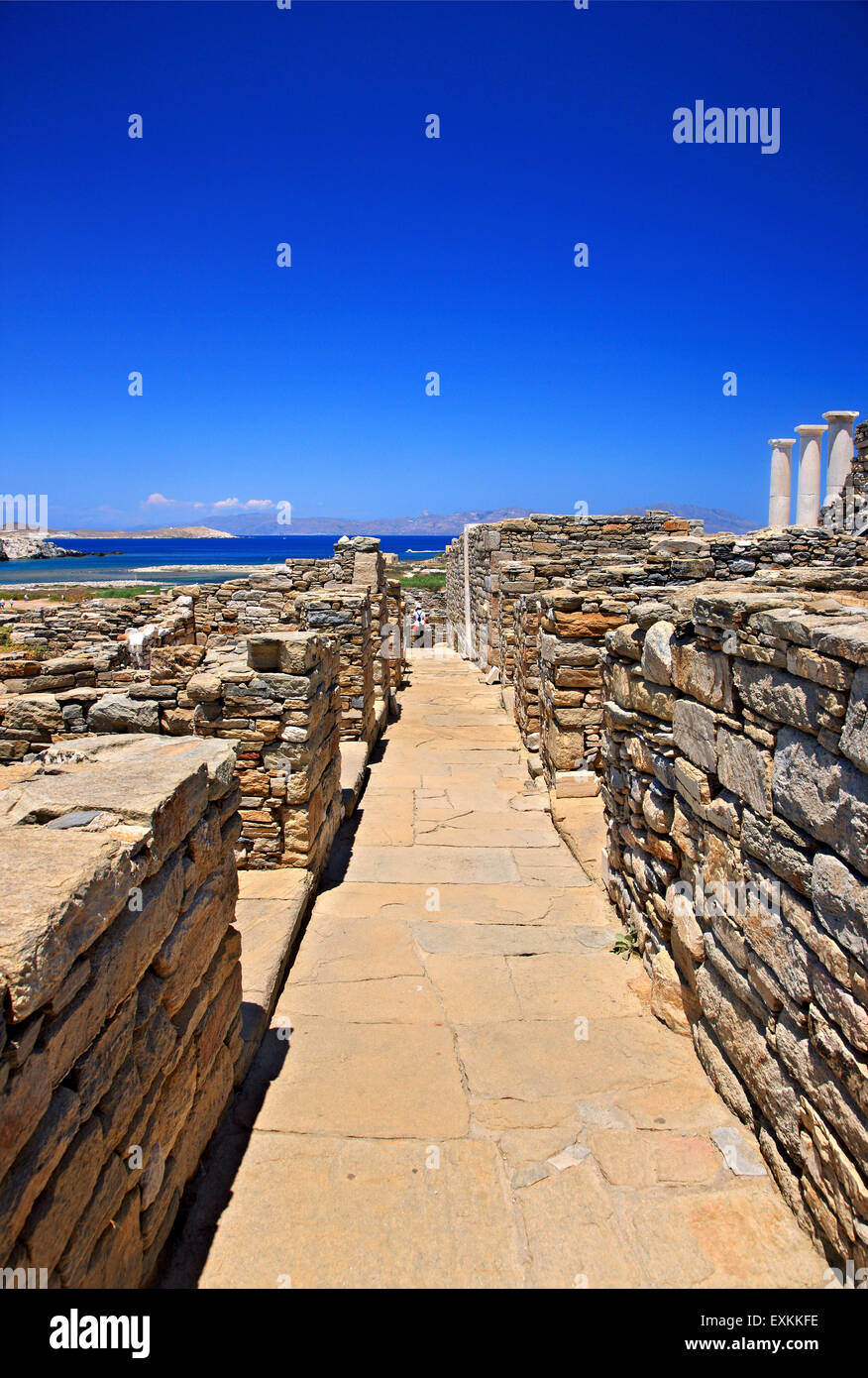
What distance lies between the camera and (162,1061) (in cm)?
243

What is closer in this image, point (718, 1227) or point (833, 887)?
point (833, 887)

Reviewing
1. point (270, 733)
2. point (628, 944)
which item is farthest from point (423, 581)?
point (628, 944)

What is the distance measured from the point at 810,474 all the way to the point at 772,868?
17.2 metres

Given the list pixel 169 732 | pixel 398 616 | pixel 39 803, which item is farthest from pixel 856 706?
pixel 398 616

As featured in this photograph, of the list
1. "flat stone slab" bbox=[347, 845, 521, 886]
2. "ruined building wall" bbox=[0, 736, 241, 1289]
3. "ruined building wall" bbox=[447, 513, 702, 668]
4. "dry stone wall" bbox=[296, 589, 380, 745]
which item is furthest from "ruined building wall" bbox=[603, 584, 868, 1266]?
"ruined building wall" bbox=[447, 513, 702, 668]

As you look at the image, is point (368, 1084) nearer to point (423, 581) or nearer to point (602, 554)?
point (602, 554)

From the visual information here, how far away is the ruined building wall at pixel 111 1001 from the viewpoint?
1623 millimetres

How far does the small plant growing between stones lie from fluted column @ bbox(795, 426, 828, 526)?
50.7 ft

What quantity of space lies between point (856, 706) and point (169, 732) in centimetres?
438

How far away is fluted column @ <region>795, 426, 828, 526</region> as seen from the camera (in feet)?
56.6

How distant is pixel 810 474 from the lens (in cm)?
1728

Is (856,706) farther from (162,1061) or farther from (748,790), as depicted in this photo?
(162,1061)

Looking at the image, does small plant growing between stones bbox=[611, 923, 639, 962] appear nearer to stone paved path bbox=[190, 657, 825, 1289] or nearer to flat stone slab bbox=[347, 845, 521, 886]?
stone paved path bbox=[190, 657, 825, 1289]
